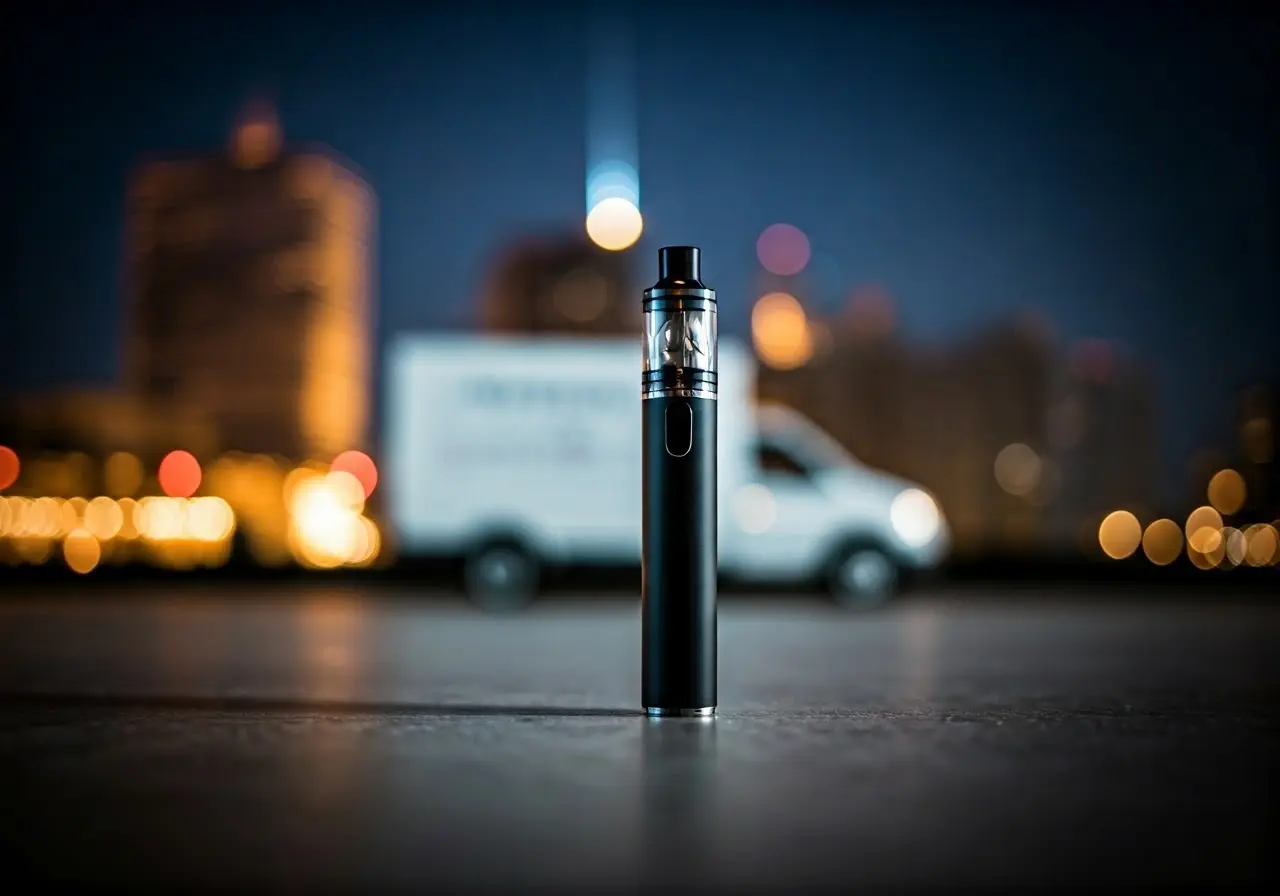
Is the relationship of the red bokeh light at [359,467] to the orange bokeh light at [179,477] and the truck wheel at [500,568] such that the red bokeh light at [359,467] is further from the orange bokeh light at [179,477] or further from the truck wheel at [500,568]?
the truck wheel at [500,568]

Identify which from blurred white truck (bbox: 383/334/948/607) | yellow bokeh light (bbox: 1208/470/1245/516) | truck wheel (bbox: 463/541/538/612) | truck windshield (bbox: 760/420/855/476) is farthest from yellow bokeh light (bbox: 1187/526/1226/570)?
truck wheel (bbox: 463/541/538/612)

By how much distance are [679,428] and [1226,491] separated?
568 feet

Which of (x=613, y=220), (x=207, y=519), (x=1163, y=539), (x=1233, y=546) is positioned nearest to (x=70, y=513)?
(x=207, y=519)

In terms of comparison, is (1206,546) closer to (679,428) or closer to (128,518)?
(128,518)

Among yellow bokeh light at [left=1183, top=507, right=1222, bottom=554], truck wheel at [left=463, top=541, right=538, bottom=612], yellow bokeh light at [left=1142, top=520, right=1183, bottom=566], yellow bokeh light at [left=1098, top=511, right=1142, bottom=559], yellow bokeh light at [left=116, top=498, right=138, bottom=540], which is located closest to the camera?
truck wheel at [left=463, top=541, right=538, bottom=612]

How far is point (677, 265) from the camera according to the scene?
27.9ft

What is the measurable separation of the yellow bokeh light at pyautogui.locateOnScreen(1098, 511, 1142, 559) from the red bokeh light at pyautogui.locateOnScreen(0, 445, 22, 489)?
11269cm

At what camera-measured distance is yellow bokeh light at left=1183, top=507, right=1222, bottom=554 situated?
167750 millimetres

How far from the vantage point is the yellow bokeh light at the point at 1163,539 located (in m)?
170

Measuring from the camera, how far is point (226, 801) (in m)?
5.97

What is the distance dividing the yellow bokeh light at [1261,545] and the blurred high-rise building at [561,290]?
70348 millimetres

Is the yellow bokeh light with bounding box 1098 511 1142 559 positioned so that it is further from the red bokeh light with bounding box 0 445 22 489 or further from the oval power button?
the oval power button

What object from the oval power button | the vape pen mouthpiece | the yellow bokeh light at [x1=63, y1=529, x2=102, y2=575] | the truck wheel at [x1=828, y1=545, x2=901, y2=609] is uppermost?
the yellow bokeh light at [x1=63, y1=529, x2=102, y2=575]

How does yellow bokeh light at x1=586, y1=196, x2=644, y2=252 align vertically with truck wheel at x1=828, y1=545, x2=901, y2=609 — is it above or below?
above
